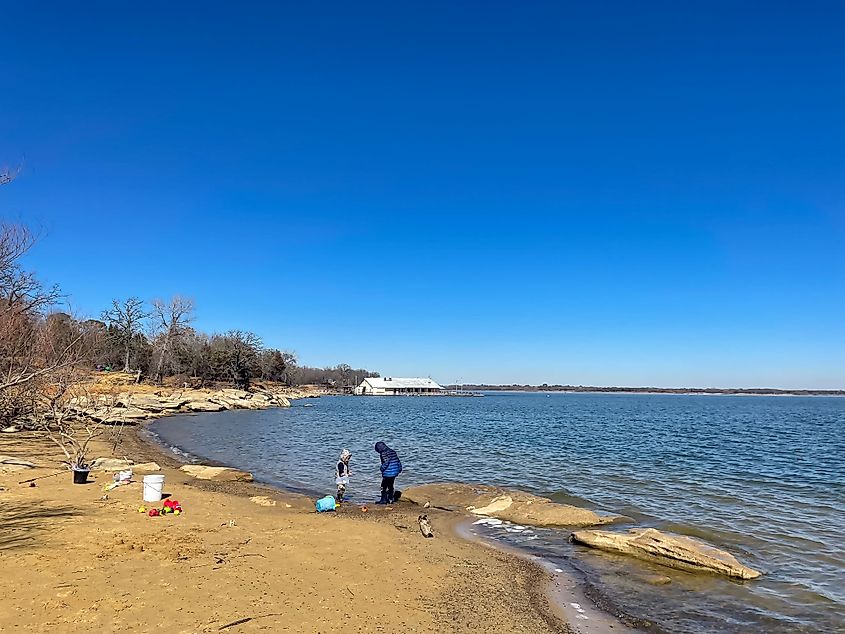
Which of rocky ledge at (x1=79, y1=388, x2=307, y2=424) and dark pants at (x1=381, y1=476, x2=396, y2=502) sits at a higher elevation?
rocky ledge at (x1=79, y1=388, x2=307, y2=424)

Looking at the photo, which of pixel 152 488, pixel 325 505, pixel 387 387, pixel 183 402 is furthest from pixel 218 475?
pixel 387 387

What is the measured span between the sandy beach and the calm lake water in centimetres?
→ 224

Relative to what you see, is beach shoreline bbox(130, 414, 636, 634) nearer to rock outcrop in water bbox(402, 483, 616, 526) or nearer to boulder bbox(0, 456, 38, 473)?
rock outcrop in water bbox(402, 483, 616, 526)

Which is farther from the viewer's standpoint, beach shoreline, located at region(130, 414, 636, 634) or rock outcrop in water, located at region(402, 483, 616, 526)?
rock outcrop in water, located at region(402, 483, 616, 526)

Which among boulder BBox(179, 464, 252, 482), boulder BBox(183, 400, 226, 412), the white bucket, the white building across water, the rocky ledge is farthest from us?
the white building across water

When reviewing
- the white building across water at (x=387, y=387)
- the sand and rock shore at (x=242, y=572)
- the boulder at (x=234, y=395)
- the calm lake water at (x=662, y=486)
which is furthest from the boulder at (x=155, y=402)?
the white building across water at (x=387, y=387)

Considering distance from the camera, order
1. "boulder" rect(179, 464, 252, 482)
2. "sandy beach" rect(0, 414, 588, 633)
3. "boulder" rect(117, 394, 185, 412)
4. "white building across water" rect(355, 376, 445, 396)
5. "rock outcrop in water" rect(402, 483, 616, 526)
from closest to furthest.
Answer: "sandy beach" rect(0, 414, 588, 633) → "rock outcrop in water" rect(402, 483, 616, 526) → "boulder" rect(179, 464, 252, 482) → "boulder" rect(117, 394, 185, 412) → "white building across water" rect(355, 376, 445, 396)

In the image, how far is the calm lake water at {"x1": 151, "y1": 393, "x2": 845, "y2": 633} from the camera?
32.5 feet

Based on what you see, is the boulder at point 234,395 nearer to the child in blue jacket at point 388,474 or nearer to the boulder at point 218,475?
the boulder at point 218,475

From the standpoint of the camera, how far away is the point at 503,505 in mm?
16562

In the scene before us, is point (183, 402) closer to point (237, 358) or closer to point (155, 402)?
point (155, 402)

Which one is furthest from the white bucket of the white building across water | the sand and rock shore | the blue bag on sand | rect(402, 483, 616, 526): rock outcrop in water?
the white building across water

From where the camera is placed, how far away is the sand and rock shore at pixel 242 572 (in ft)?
23.4

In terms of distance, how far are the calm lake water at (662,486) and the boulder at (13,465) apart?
27.0ft
